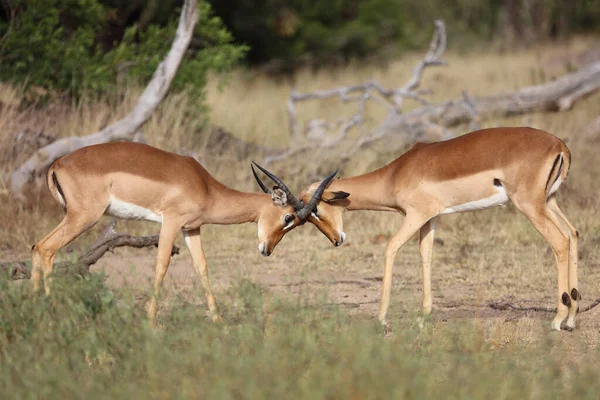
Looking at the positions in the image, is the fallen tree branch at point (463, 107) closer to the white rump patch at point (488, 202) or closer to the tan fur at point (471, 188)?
the tan fur at point (471, 188)

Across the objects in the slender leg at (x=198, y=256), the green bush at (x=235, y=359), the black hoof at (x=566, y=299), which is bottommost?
the green bush at (x=235, y=359)

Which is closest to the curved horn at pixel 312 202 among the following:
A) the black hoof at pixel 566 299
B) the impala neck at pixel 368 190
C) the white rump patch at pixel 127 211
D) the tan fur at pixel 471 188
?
the tan fur at pixel 471 188

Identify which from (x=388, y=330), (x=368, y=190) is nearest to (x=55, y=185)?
(x=368, y=190)

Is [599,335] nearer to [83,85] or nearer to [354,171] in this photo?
[354,171]

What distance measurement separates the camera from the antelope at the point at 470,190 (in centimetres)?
648

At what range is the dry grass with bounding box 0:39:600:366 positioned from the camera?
7.38 meters

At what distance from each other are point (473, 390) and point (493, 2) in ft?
99.9

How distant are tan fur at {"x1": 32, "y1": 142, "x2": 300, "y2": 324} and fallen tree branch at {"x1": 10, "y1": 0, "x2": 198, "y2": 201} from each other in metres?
2.89

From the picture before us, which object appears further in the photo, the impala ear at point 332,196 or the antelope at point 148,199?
the impala ear at point 332,196

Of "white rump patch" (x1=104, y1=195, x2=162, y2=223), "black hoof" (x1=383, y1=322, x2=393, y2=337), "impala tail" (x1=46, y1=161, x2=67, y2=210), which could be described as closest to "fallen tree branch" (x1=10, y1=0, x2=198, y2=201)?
"impala tail" (x1=46, y1=161, x2=67, y2=210)

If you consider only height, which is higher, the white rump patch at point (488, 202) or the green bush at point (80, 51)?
the green bush at point (80, 51)

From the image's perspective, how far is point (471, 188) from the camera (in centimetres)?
670

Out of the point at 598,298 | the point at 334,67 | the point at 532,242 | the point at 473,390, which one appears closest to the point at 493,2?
the point at 334,67

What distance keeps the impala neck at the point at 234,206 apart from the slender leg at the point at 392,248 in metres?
1.03
